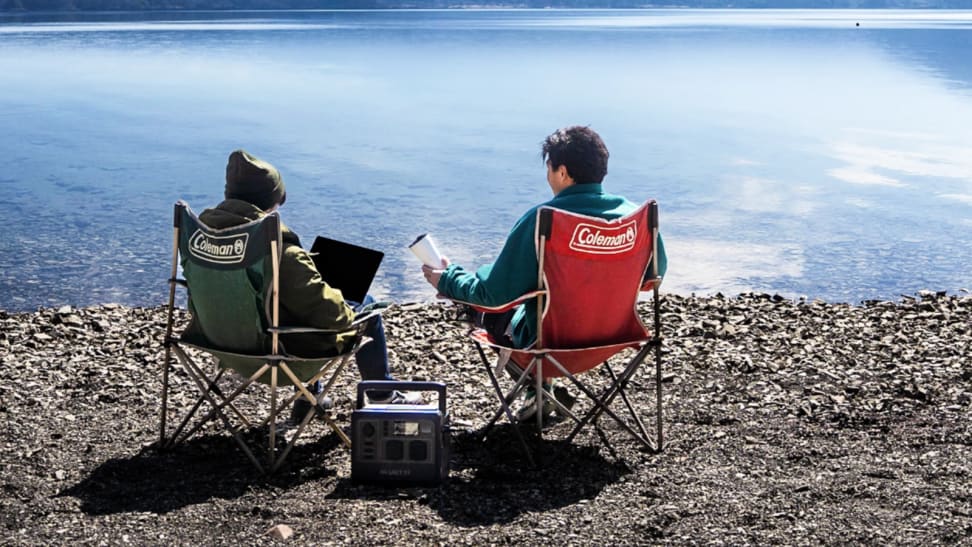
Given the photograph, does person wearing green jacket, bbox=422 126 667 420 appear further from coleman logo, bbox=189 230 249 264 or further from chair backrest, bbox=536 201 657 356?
coleman logo, bbox=189 230 249 264

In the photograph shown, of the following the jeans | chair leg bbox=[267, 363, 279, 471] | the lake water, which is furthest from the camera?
the lake water

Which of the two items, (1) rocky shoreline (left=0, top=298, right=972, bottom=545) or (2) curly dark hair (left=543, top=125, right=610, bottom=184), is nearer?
(1) rocky shoreline (left=0, top=298, right=972, bottom=545)

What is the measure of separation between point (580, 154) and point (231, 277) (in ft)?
4.68

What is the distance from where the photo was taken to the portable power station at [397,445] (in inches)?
178

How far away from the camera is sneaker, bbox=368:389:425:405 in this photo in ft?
16.3

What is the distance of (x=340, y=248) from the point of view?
543cm

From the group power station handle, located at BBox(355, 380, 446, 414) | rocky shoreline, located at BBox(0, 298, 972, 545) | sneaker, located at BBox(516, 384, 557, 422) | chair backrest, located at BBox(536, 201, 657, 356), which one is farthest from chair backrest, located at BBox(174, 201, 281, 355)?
sneaker, located at BBox(516, 384, 557, 422)

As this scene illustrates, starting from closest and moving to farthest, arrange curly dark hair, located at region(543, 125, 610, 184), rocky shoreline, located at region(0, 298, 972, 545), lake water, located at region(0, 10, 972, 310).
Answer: rocky shoreline, located at region(0, 298, 972, 545)
curly dark hair, located at region(543, 125, 610, 184)
lake water, located at region(0, 10, 972, 310)

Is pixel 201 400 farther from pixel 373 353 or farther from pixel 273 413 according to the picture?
pixel 373 353

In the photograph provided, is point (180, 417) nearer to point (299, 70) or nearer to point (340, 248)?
Answer: point (340, 248)

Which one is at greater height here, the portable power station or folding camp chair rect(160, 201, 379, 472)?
folding camp chair rect(160, 201, 379, 472)

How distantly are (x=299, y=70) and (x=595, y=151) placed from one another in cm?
2871

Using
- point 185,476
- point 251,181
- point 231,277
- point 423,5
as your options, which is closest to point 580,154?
point 251,181

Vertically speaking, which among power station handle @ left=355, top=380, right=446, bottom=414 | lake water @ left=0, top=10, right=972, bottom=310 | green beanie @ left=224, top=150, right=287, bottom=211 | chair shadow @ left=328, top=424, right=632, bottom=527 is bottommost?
lake water @ left=0, top=10, right=972, bottom=310
